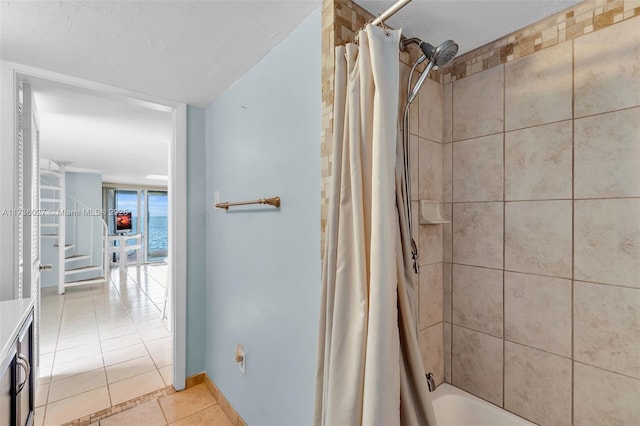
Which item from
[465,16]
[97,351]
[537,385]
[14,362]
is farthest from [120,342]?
[465,16]

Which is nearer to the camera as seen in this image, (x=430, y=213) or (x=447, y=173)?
(x=430, y=213)

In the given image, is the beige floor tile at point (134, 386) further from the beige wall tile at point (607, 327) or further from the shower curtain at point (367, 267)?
the beige wall tile at point (607, 327)

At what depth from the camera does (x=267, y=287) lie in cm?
147

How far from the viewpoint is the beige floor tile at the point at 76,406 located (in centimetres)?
176

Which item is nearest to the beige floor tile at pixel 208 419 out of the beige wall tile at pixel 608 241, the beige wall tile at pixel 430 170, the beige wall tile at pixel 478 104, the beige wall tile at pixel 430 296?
the beige wall tile at pixel 430 296

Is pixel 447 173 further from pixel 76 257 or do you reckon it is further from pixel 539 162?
pixel 76 257

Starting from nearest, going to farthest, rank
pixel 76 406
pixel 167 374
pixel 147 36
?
1. pixel 147 36
2. pixel 76 406
3. pixel 167 374

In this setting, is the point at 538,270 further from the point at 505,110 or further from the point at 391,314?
the point at 391,314

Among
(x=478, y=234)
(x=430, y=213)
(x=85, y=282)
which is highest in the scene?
(x=430, y=213)

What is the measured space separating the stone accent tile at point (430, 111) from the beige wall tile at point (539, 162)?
342 mm

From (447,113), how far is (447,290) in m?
0.99

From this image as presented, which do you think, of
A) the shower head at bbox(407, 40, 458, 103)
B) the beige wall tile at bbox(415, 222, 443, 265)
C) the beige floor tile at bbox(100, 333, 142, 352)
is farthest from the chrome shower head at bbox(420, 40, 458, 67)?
the beige floor tile at bbox(100, 333, 142, 352)

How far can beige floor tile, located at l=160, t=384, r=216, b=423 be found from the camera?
1.82m

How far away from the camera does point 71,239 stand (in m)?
5.17
